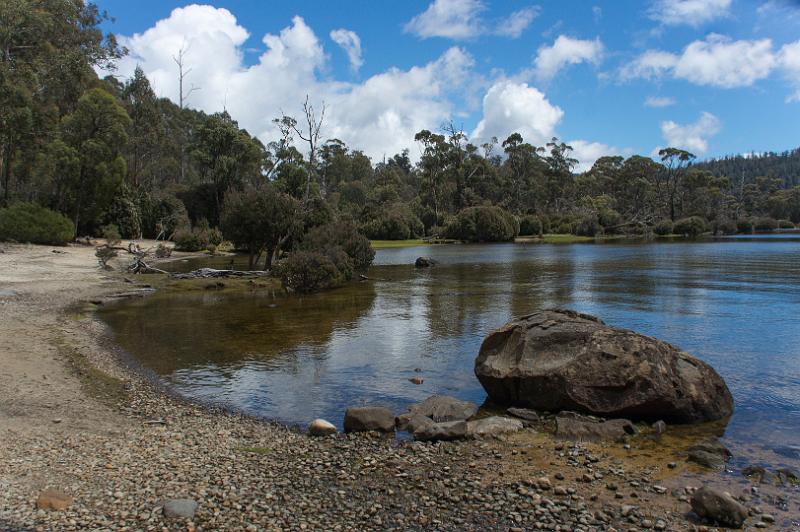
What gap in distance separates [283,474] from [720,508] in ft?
19.6

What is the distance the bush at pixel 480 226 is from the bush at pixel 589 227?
→ 19.2 m

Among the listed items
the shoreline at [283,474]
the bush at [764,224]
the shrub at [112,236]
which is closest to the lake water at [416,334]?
the shoreline at [283,474]

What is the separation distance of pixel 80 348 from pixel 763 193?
630 ft

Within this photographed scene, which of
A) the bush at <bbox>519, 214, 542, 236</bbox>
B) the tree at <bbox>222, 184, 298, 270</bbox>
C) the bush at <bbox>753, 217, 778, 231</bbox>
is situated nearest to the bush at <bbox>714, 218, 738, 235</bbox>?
the bush at <bbox>753, 217, 778, 231</bbox>

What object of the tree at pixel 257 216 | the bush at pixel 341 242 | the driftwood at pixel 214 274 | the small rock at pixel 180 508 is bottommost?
the small rock at pixel 180 508

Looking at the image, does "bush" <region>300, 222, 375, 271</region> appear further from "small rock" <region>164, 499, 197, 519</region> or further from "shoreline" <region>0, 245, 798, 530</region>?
"small rock" <region>164, 499, 197, 519</region>

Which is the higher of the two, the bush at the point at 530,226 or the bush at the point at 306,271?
the bush at the point at 530,226

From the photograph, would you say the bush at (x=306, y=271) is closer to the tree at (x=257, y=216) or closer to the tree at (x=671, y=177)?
the tree at (x=257, y=216)

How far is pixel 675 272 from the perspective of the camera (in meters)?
42.4

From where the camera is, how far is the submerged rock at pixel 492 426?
415 inches

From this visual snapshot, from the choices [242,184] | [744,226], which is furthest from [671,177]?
[242,184]

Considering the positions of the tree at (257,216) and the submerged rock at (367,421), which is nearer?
the submerged rock at (367,421)

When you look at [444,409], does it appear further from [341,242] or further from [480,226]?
[480,226]

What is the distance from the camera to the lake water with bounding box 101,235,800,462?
13.1 metres
